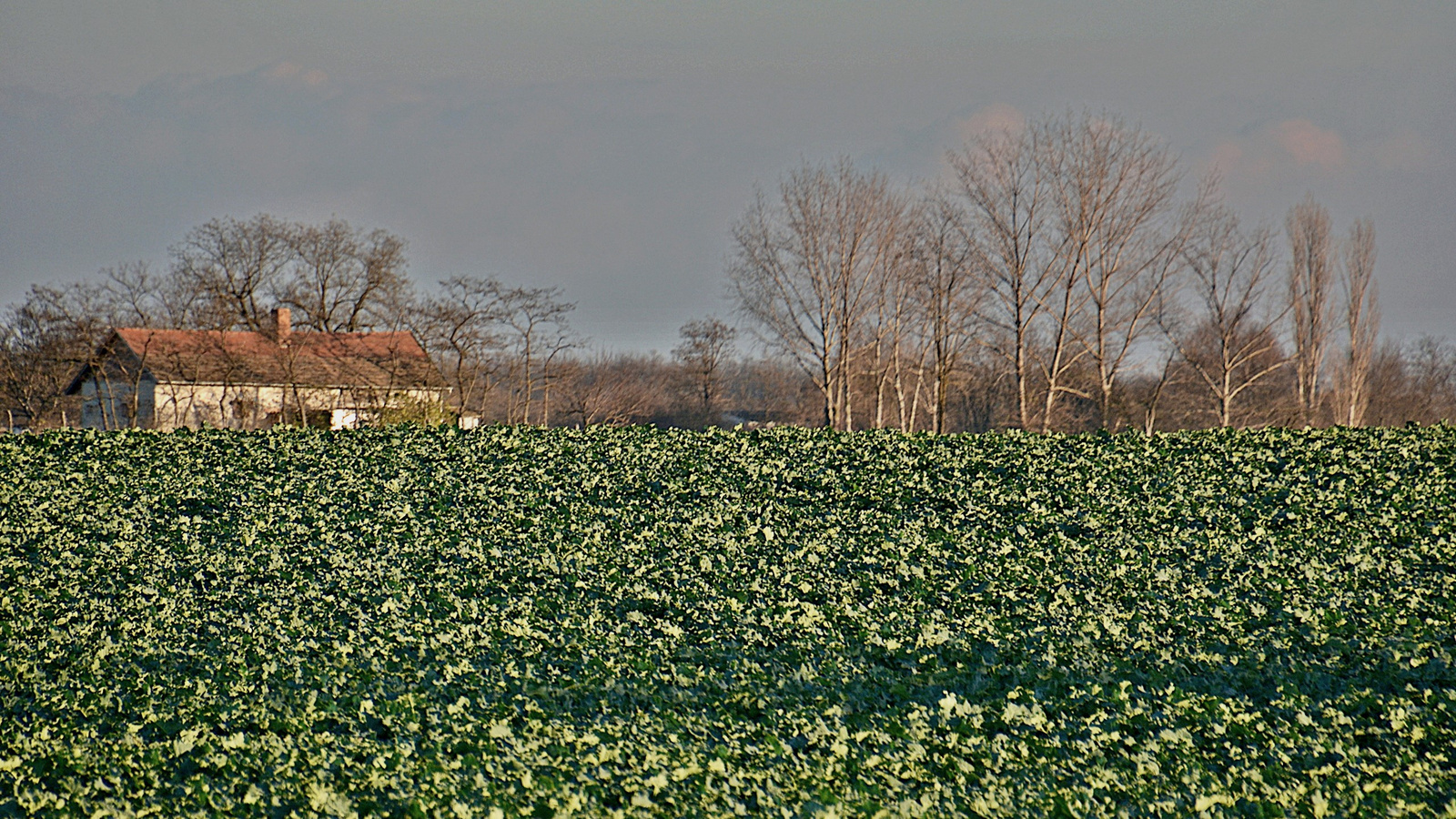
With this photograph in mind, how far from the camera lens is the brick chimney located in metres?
35.0

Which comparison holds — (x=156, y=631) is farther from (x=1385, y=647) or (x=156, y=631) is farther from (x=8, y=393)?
(x=8, y=393)

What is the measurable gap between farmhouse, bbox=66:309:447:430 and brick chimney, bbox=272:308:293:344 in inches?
2.5

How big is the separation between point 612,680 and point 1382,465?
8684 millimetres

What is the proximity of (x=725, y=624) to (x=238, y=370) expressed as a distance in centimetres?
2997

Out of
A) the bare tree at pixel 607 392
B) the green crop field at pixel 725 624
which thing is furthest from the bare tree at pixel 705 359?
the green crop field at pixel 725 624

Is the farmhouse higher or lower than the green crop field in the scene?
higher

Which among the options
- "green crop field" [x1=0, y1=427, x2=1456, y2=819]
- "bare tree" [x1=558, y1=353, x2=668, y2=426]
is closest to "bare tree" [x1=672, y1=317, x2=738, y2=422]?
"bare tree" [x1=558, y1=353, x2=668, y2=426]

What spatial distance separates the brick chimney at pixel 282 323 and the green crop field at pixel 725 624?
2554cm

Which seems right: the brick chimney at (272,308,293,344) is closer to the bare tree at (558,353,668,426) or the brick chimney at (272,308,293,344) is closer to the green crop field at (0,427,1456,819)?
the bare tree at (558,353,668,426)

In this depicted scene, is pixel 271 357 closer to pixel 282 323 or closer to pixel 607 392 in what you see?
pixel 282 323

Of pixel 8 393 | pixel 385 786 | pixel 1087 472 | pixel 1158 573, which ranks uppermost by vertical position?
pixel 8 393

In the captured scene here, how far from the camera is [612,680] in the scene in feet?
20.7

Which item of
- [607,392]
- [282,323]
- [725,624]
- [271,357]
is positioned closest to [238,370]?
[271,357]

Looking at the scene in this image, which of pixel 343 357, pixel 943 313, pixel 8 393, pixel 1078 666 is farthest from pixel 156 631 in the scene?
pixel 8 393
